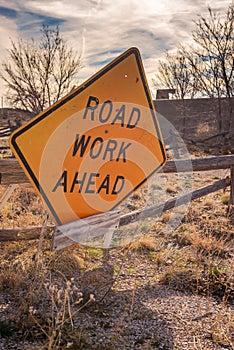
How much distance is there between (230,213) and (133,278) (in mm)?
2815

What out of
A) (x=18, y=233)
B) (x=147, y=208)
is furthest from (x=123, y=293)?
(x=147, y=208)

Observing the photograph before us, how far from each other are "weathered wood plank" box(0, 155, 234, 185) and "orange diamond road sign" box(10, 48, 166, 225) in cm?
105

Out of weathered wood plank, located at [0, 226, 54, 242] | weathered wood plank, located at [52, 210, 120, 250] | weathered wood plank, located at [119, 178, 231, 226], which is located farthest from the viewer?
weathered wood plank, located at [119, 178, 231, 226]

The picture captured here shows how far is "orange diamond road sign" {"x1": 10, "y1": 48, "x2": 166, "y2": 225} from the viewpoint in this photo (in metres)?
3.32

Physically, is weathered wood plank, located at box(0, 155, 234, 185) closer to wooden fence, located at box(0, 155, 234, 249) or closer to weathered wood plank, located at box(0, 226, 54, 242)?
wooden fence, located at box(0, 155, 234, 249)

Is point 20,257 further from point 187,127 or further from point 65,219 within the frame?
point 187,127

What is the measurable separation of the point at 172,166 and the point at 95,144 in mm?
2350

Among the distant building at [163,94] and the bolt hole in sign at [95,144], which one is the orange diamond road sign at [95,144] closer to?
the bolt hole in sign at [95,144]

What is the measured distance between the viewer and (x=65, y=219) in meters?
3.55

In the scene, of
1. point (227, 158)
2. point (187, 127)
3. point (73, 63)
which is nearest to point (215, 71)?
point (187, 127)

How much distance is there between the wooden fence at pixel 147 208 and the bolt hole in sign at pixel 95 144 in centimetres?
46

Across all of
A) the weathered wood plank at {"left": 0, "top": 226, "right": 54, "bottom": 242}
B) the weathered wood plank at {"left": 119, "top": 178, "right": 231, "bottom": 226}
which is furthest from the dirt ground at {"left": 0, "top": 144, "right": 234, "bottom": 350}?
the weathered wood plank at {"left": 119, "top": 178, "right": 231, "bottom": 226}

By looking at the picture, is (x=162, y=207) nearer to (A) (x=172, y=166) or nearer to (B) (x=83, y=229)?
(A) (x=172, y=166)

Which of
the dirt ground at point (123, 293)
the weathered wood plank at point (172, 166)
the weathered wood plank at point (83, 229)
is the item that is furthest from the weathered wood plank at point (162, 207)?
the weathered wood plank at point (83, 229)
